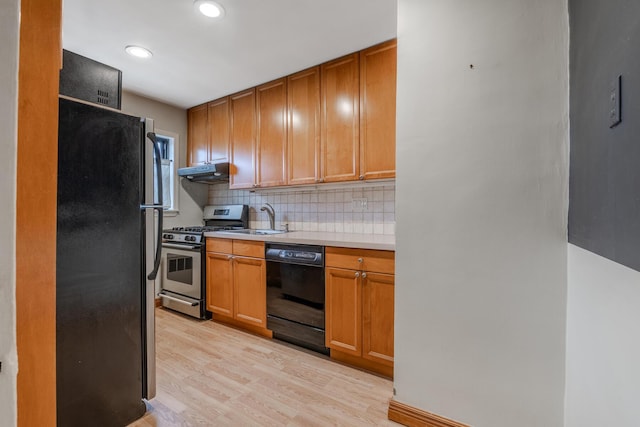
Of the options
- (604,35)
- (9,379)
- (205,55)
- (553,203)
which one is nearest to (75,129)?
(9,379)

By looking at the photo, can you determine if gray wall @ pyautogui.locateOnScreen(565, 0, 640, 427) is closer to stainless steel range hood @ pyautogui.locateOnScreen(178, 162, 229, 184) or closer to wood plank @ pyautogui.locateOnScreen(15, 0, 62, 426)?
wood plank @ pyautogui.locateOnScreen(15, 0, 62, 426)

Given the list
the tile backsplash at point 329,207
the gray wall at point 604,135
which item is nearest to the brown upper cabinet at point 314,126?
the tile backsplash at point 329,207

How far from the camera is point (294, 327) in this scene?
7.27 feet

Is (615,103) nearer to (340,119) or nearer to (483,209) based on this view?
(483,209)

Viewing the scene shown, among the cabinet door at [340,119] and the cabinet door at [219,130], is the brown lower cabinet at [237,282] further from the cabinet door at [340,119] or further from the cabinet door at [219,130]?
the cabinet door at [219,130]

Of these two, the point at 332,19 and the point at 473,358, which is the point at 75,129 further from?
the point at 473,358

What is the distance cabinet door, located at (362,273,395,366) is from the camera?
181 centimetres

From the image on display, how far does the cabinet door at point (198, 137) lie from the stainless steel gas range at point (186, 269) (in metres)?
0.79

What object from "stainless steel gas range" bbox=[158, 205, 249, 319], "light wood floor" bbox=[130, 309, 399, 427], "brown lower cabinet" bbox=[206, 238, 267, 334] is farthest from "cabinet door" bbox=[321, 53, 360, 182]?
"light wood floor" bbox=[130, 309, 399, 427]

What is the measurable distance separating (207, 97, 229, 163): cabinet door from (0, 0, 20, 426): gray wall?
299 centimetres

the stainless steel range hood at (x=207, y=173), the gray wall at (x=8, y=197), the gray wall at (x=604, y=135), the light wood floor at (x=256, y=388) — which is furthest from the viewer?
the stainless steel range hood at (x=207, y=173)

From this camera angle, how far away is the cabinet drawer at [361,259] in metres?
1.82

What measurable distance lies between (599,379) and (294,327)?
177 centimetres

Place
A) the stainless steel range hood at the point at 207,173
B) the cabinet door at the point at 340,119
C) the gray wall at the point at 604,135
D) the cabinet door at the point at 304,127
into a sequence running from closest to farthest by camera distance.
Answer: the gray wall at the point at 604,135, the cabinet door at the point at 340,119, the cabinet door at the point at 304,127, the stainless steel range hood at the point at 207,173
